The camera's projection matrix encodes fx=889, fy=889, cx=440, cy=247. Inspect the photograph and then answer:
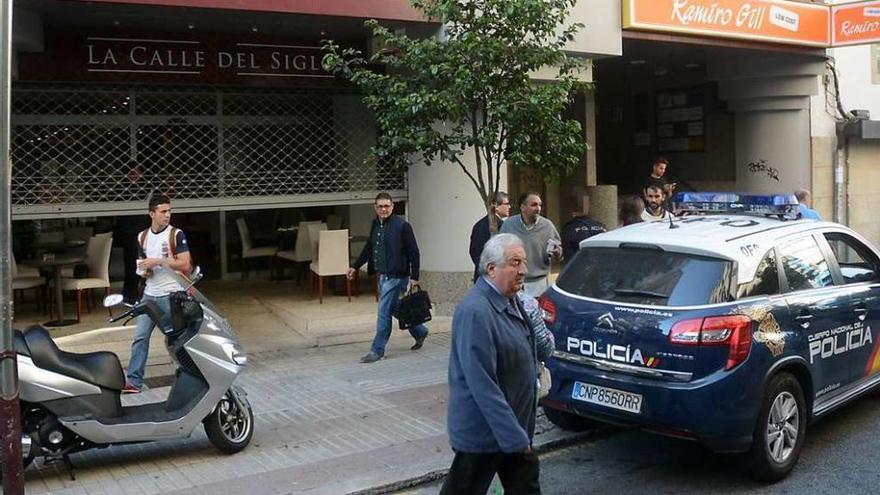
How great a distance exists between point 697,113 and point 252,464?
13043 mm

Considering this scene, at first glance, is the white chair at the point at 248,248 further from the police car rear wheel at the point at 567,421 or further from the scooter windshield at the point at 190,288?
the police car rear wheel at the point at 567,421

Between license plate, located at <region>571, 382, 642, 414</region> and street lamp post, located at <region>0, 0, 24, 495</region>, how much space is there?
11.1 ft

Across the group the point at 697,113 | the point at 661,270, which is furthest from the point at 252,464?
the point at 697,113

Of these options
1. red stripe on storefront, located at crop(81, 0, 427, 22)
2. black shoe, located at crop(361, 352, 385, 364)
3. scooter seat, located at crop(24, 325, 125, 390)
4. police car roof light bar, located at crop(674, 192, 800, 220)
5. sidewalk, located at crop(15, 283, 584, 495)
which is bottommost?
sidewalk, located at crop(15, 283, 584, 495)

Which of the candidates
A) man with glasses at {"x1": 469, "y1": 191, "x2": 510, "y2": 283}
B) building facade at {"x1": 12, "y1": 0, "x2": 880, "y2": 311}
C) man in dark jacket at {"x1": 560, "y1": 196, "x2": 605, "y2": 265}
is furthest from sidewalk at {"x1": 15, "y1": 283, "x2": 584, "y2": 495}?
man in dark jacket at {"x1": 560, "y1": 196, "x2": 605, "y2": 265}

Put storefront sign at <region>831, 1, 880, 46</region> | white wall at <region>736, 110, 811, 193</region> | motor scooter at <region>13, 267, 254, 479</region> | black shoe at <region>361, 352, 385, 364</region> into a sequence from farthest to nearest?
white wall at <region>736, 110, 811, 193</region> < storefront sign at <region>831, 1, 880, 46</region> < black shoe at <region>361, 352, 385, 364</region> < motor scooter at <region>13, 267, 254, 479</region>

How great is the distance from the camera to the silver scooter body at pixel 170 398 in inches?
213

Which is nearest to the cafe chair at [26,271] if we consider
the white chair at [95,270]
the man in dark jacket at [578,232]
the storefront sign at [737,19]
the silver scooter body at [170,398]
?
the white chair at [95,270]

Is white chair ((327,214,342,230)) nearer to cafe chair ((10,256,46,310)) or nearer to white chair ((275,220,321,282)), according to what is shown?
white chair ((275,220,321,282))

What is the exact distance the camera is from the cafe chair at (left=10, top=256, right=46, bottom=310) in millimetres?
10188

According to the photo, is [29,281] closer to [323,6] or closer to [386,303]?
[386,303]

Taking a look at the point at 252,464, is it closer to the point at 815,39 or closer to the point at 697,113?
the point at 815,39

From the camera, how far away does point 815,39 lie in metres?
14.3

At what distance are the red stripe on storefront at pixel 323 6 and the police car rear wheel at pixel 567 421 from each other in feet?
15.6
